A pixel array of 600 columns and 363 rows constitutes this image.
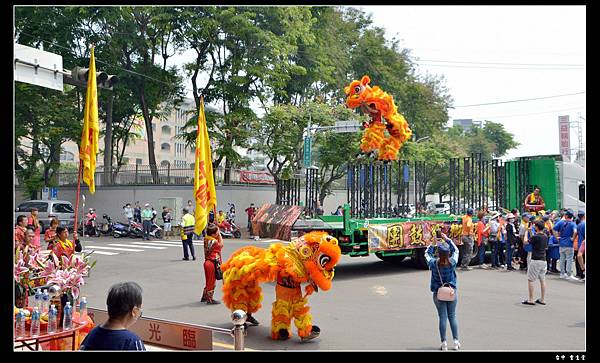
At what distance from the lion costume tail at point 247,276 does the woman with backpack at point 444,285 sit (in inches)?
84.8

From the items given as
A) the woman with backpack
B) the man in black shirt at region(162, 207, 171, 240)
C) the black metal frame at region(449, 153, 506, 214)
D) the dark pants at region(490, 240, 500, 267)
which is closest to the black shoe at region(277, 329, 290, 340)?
the woman with backpack

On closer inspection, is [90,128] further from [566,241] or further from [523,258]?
[523,258]

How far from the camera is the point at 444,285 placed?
281 inches

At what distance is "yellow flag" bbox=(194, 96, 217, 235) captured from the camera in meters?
9.47

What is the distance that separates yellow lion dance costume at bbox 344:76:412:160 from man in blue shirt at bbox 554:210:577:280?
4584 mm

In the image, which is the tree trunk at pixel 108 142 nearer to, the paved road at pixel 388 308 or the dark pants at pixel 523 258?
the paved road at pixel 388 308

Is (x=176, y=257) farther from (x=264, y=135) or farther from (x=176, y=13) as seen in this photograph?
(x=176, y=13)

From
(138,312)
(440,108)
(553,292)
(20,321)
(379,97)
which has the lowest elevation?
(553,292)

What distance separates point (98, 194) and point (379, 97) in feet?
69.4

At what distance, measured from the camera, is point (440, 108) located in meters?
36.5

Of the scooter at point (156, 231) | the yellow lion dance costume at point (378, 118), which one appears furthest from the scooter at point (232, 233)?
the yellow lion dance costume at point (378, 118)

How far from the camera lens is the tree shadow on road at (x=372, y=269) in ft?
44.5

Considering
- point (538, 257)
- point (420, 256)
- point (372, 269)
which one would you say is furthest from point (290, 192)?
point (538, 257)

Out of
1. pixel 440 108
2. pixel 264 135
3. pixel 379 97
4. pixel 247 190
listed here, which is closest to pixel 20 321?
pixel 379 97
